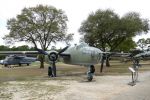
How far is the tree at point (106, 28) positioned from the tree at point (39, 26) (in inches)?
208

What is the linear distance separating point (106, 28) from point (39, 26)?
12.1 m

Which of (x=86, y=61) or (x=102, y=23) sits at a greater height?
(x=102, y=23)

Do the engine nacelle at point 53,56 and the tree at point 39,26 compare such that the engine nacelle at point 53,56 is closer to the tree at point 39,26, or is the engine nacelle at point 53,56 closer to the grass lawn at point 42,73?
the grass lawn at point 42,73

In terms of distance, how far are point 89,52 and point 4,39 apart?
93.4 ft

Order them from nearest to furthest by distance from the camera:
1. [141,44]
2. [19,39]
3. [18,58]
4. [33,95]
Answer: [33,95] → [19,39] → [18,58] → [141,44]

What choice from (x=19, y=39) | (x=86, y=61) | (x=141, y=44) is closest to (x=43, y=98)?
(x=86, y=61)

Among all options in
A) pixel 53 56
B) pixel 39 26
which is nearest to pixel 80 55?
pixel 53 56

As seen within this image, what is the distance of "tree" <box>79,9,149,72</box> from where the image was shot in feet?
210

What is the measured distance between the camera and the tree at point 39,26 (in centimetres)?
5934

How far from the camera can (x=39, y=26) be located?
60.1m

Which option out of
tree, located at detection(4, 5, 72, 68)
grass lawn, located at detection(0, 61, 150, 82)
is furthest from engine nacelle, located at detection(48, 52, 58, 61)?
tree, located at detection(4, 5, 72, 68)

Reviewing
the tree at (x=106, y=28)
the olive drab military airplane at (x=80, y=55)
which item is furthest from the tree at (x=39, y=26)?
the olive drab military airplane at (x=80, y=55)

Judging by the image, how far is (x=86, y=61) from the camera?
3541 centimetres

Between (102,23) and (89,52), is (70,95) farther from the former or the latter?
(102,23)
